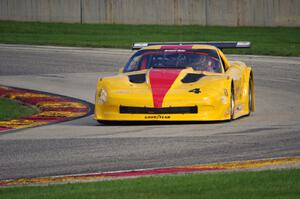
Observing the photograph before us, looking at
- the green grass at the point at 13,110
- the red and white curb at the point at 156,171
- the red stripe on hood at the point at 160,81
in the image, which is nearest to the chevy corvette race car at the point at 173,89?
the red stripe on hood at the point at 160,81

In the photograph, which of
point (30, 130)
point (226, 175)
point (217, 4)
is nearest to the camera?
point (226, 175)

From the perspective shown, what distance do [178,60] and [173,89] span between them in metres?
1.41

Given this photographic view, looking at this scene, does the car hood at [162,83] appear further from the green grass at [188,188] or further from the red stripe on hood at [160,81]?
the green grass at [188,188]

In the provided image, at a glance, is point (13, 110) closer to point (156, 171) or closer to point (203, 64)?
point (203, 64)

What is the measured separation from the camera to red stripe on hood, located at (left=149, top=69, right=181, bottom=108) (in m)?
13.4

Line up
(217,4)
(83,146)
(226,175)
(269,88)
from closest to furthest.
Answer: (226,175), (83,146), (269,88), (217,4)

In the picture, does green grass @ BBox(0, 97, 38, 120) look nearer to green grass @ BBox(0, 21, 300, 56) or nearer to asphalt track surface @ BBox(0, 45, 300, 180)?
asphalt track surface @ BBox(0, 45, 300, 180)

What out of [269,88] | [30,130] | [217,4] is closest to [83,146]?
[30,130]

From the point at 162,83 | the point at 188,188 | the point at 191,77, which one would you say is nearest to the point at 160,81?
the point at 162,83

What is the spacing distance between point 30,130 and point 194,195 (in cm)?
565

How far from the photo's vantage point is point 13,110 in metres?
16.5

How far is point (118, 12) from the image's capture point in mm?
41312

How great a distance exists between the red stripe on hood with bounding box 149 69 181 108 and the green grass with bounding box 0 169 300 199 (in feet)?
15.2

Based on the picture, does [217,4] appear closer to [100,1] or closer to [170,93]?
[100,1]
